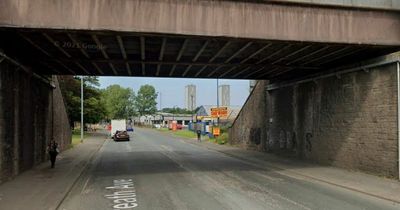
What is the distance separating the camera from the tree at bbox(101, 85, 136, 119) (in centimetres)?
13225

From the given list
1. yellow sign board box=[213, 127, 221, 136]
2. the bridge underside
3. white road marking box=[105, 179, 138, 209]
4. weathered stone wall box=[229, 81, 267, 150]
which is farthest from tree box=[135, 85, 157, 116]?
white road marking box=[105, 179, 138, 209]

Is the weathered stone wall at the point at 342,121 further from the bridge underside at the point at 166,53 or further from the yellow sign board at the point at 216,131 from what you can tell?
the yellow sign board at the point at 216,131

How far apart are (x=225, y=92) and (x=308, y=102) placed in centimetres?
6406

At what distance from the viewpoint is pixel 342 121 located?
19609mm

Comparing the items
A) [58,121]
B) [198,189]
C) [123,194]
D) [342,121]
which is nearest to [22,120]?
[123,194]

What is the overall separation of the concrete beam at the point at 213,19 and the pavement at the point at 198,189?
4769mm

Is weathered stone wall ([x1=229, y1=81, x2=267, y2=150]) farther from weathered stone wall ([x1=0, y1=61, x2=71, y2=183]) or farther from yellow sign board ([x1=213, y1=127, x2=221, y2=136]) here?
weathered stone wall ([x1=0, y1=61, x2=71, y2=183])

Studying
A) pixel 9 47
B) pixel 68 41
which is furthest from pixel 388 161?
pixel 9 47

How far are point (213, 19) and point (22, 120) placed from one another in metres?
8.66

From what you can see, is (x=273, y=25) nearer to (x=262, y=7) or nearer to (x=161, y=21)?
(x=262, y=7)

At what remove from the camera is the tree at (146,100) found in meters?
164

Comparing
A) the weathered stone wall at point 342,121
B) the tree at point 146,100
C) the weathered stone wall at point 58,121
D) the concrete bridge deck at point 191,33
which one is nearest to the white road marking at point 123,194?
the concrete bridge deck at point 191,33

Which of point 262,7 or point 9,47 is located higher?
point 262,7

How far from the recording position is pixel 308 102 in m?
23.2
